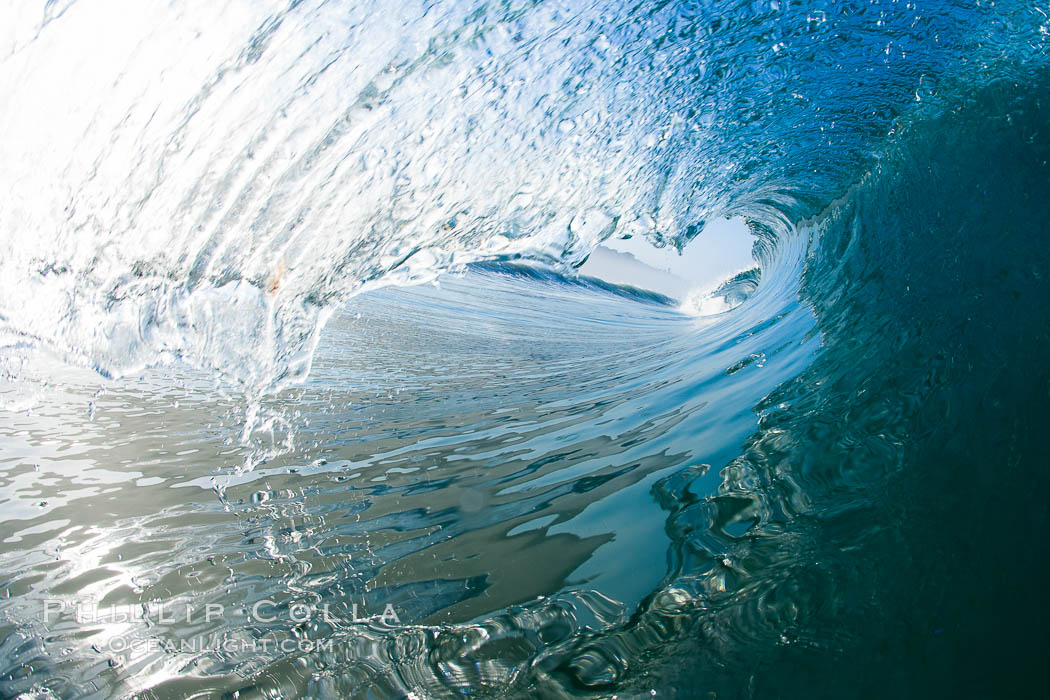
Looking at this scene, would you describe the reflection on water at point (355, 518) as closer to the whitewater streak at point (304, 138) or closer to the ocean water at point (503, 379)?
the ocean water at point (503, 379)

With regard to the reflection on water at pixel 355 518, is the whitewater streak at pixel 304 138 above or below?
above

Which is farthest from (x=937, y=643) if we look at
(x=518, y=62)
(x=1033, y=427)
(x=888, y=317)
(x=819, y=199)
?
(x=819, y=199)

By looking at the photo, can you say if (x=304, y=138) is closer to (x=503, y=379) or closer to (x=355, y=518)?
(x=355, y=518)

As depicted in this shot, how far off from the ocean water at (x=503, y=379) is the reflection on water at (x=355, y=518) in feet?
0.05

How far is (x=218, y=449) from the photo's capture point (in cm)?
253

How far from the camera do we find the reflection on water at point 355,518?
4.00 feet

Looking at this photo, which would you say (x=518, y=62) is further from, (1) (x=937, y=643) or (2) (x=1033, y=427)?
(1) (x=937, y=643)

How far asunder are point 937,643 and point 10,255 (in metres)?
3.63

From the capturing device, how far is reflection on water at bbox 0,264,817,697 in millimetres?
1220

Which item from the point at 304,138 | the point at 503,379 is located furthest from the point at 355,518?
the point at 503,379

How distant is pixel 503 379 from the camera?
12.0 feet

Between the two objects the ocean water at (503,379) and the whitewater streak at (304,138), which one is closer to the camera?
the ocean water at (503,379)

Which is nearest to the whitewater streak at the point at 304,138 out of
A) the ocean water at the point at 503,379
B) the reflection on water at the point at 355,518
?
the ocean water at the point at 503,379

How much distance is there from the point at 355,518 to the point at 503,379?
1892 mm
